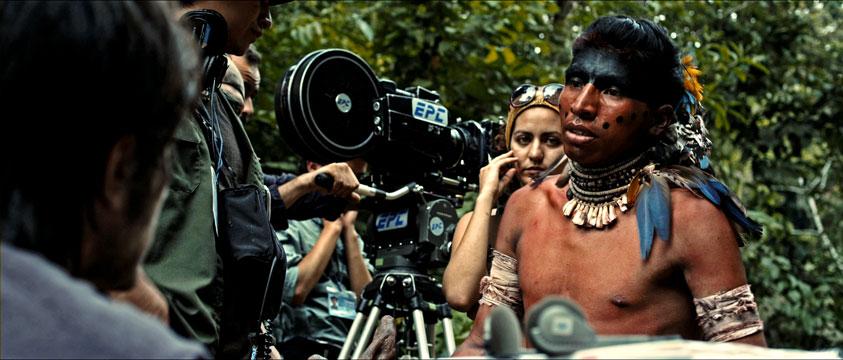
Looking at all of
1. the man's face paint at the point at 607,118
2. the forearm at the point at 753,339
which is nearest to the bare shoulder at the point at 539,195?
the man's face paint at the point at 607,118

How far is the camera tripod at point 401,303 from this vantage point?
170 inches

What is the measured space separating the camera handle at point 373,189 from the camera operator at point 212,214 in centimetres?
120

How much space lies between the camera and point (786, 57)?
8961mm

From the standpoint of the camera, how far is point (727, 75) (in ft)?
25.4

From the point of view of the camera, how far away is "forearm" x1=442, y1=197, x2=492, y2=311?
3.61 meters

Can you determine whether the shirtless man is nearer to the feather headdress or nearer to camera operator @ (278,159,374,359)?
the feather headdress

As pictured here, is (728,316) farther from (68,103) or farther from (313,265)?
(313,265)

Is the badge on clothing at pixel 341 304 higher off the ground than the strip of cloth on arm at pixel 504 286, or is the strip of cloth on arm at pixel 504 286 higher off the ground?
the badge on clothing at pixel 341 304

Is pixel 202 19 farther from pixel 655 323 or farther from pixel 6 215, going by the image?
pixel 6 215

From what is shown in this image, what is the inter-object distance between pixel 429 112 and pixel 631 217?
72.0 inches

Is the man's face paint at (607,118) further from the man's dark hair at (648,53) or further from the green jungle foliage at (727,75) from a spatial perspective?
the green jungle foliage at (727,75)

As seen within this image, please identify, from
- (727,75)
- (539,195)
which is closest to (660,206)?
(539,195)

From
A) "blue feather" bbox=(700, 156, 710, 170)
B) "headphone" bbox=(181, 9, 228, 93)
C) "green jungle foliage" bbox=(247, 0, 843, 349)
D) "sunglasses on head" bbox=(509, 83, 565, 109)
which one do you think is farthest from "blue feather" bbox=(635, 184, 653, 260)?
"green jungle foliage" bbox=(247, 0, 843, 349)

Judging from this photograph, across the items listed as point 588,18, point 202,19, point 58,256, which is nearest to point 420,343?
point 202,19
